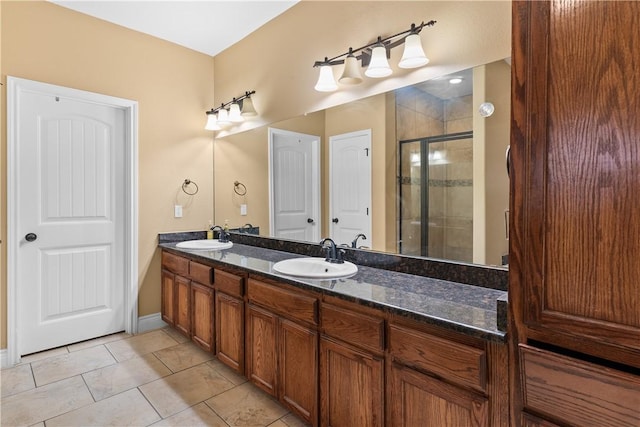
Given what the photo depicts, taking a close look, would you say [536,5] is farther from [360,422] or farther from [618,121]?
[360,422]

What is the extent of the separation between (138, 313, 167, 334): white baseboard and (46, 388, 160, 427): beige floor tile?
111 centimetres

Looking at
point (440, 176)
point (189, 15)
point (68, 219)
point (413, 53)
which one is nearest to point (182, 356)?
point (68, 219)

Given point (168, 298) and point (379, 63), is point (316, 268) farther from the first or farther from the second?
point (168, 298)

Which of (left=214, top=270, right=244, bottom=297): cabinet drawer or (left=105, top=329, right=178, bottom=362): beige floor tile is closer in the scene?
(left=214, top=270, right=244, bottom=297): cabinet drawer

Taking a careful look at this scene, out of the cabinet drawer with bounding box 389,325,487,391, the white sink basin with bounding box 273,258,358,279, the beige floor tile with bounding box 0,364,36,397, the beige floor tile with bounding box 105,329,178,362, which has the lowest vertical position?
the beige floor tile with bounding box 0,364,36,397

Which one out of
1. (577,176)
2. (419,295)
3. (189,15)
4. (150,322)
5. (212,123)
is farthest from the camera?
(212,123)

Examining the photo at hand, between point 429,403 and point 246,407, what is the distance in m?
1.23

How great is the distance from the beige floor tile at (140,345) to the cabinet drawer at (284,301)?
4.51ft

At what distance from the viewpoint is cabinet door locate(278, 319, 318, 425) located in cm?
167

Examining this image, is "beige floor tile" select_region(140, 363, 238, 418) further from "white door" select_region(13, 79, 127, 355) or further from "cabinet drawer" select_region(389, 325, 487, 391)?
"cabinet drawer" select_region(389, 325, 487, 391)

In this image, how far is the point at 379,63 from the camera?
197cm

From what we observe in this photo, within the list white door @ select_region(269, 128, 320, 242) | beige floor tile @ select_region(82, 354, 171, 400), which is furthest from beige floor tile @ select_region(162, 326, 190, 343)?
white door @ select_region(269, 128, 320, 242)

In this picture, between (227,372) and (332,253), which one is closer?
(332,253)

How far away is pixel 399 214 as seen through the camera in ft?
6.55
